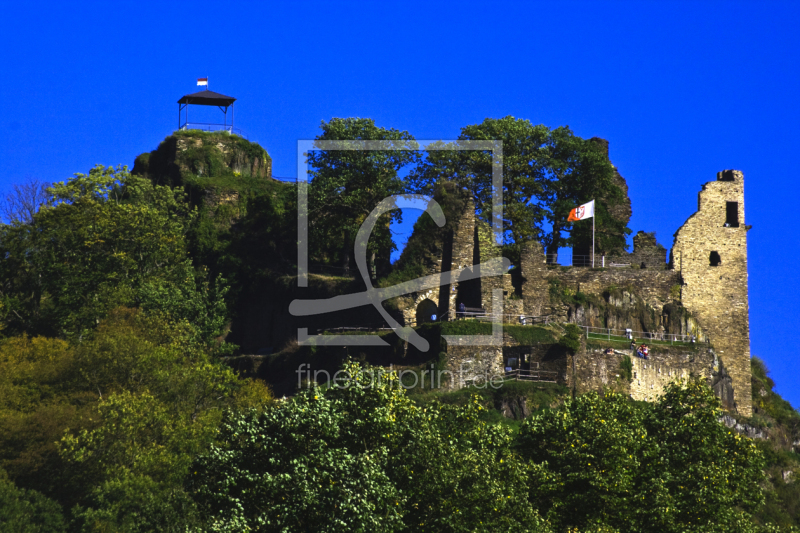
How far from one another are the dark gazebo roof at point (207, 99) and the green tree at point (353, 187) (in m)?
18.0

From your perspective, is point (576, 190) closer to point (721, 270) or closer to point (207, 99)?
point (721, 270)

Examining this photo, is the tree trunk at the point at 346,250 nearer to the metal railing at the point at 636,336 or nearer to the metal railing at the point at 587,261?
the metal railing at the point at 587,261

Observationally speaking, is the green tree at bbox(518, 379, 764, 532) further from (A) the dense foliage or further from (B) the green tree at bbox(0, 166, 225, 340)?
(B) the green tree at bbox(0, 166, 225, 340)

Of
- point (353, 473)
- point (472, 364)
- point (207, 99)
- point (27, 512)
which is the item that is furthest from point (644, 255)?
point (353, 473)

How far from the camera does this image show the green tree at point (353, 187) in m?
55.8

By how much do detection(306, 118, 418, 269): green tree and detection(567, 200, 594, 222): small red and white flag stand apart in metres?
8.34

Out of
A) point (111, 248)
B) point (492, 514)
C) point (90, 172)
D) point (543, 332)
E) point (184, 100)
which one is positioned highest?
point (184, 100)

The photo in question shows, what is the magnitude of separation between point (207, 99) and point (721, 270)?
34671 mm

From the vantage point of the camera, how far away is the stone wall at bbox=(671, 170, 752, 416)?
187 ft

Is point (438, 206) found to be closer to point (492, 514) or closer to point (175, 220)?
point (175, 220)

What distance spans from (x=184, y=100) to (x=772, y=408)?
40.8 m

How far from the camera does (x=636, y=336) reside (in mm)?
53125

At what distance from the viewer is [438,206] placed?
51.5 m

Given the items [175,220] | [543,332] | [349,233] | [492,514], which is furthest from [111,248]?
[492,514]
